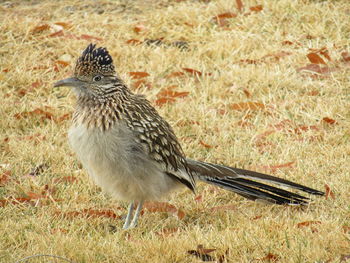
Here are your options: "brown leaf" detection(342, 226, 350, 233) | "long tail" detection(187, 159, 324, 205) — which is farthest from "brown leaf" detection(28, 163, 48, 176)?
"brown leaf" detection(342, 226, 350, 233)

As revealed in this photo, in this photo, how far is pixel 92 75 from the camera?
224 inches

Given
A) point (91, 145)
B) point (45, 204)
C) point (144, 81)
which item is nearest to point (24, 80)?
point (144, 81)

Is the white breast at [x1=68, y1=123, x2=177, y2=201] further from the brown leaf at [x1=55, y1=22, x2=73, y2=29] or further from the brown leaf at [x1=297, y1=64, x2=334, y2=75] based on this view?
the brown leaf at [x1=55, y1=22, x2=73, y2=29]

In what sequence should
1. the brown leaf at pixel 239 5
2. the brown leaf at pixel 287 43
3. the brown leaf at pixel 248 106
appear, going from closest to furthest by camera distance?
1. the brown leaf at pixel 248 106
2. the brown leaf at pixel 287 43
3. the brown leaf at pixel 239 5

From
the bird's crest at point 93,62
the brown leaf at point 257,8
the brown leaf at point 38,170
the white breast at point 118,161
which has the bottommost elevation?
the brown leaf at point 38,170

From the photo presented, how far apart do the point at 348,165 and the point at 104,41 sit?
4382 millimetres

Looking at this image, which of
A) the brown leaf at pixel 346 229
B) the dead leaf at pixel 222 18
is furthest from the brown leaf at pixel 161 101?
the brown leaf at pixel 346 229

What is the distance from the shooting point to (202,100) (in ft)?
26.8

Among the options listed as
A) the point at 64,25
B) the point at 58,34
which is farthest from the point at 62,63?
the point at 64,25

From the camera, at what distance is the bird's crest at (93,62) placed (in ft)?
18.4

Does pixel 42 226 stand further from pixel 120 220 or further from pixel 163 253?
pixel 163 253

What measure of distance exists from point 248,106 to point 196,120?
0.65 m

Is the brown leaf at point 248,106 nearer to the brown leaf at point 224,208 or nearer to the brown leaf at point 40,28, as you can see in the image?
the brown leaf at point 224,208

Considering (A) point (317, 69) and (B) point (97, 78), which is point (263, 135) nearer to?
(A) point (317, 69)
